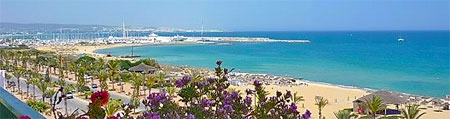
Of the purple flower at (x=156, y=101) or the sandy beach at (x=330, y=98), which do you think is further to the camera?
Result: the sandy beach at (x=330, y=98)

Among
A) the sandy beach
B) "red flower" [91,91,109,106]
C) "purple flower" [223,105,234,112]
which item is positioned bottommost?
the sandy beach

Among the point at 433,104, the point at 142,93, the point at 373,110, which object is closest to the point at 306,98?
the point at 433,104

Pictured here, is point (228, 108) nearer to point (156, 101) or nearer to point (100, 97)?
point (156, 101)

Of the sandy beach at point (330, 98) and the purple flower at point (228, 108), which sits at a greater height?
the purple flower at point (228, 108)

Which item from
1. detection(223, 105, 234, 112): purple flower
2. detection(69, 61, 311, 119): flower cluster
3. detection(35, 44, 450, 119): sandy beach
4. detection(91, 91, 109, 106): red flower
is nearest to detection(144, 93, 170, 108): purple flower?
detection(69, 61, 311, 119): flower cluster

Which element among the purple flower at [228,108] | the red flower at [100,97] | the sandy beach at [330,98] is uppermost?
the red flower at [100,97]

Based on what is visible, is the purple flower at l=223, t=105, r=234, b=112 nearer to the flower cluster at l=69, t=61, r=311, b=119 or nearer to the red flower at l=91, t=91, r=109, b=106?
the flower cluster at l=69, t=61, r=311, b=119

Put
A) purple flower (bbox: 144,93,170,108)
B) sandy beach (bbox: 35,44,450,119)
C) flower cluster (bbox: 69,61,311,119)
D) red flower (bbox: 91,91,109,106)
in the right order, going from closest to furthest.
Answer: red flower (bbox: 91,91,109,106) < flower cluster (bbox: 69,61,311,119) < purple flower (bbox: 144,93,170,108) < sandy beach (bbox: 35,44,450,119)

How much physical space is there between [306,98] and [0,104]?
52.6 feet

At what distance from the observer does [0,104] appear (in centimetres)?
227

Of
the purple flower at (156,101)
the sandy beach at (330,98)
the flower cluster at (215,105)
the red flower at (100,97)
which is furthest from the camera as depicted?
the sandy beach at (330,98)

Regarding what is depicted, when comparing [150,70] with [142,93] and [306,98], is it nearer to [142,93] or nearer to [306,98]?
[142,93]

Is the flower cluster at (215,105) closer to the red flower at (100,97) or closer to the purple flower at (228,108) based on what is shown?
the purple flower at (228,108)

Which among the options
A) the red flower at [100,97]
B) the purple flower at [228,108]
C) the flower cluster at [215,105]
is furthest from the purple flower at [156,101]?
the red flower at [100,97]
